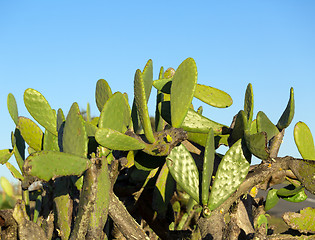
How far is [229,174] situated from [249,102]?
49 cm

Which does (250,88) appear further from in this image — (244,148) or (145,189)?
(145,189)

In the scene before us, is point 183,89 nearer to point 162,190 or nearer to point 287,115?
point 162,190

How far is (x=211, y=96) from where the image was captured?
2.58 meters

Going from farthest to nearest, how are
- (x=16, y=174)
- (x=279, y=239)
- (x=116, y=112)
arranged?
(x=16, y=174) < (x=279, y=239) < (x=116, y=112)

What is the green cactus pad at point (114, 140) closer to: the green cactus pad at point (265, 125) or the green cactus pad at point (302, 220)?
the green cactus pad at point (265, 125)

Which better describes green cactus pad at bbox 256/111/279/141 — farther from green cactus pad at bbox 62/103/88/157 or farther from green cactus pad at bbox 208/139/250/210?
green cactus pad at bbox 62/103/88/157

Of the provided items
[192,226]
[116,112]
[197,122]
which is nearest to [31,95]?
[116,112]

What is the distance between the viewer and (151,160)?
7.79ft

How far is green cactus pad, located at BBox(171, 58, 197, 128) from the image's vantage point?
208 centimetres

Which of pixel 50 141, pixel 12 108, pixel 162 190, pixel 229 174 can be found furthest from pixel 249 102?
pixel 12 108

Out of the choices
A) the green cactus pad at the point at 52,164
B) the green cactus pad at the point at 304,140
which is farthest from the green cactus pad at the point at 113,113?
the green cactus pad at the point at 304,140

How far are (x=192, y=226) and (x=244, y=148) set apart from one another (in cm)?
110

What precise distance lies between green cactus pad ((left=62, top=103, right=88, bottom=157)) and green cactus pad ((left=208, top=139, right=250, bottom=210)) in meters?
0.73

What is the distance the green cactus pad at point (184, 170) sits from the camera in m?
2.15
